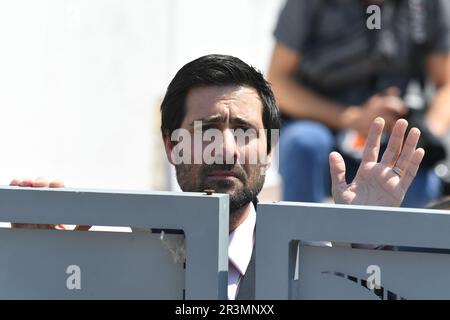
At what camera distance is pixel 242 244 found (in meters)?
2.16

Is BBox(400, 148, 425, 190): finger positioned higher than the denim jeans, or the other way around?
BBox(400, 148, 425, 190): finger

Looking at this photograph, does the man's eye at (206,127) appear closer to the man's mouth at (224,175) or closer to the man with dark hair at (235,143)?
the man with dark hair at (235,143)

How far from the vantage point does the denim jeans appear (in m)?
3.77

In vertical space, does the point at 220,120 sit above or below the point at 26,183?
above

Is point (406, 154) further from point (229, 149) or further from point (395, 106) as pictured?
point (395, 106)

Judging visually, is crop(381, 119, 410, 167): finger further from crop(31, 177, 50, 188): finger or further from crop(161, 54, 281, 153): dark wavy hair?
crop(31, 177, 50, 188): finger

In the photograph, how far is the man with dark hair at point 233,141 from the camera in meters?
2.04

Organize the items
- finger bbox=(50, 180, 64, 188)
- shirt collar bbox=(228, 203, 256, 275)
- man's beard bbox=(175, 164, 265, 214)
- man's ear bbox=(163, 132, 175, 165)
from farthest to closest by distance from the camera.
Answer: man's ear bbox=(163, 132, 175, 165) < man's beard bbox=(175, 164, 265, 214) < shirt collar bbox=(228, 203, 256, 275) < finger bbox=(50, 180, 64, 188)

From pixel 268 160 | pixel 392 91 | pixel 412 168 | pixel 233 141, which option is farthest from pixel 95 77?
pixel 412 168

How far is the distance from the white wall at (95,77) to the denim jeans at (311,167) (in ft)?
4.28

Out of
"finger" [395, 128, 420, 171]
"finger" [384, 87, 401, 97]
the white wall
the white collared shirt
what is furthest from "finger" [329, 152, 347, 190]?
the white wall

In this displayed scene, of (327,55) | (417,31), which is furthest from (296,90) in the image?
(417,31)

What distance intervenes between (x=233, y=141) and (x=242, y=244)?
9.1 inches

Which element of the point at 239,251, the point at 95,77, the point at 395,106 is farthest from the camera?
the point at 95,77
